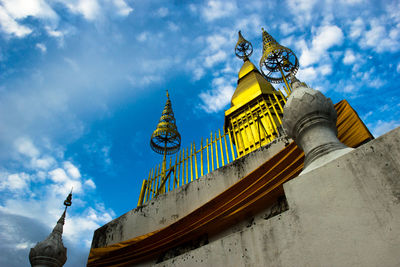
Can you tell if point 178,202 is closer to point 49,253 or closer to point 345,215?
point 49,253

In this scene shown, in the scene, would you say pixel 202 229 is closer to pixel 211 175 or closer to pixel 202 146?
pixel 211 175

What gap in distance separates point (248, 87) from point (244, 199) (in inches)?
350

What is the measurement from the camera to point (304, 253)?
174cm

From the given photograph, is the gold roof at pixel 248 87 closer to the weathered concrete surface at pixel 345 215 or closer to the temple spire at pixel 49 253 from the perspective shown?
the temple spire at pixel 49 253

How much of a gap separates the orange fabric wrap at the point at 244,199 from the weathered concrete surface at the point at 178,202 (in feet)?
2.41

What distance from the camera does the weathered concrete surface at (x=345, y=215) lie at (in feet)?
4.93

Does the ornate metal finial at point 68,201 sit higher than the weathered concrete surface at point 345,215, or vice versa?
the ornate metal finial at point 68,201

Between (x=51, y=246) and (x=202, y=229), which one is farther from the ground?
(x=51, y=246)

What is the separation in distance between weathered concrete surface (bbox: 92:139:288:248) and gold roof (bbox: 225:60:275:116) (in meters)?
6.04

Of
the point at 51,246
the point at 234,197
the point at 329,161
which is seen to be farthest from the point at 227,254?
the point at 51,246

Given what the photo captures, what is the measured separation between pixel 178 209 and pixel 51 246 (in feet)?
8.38

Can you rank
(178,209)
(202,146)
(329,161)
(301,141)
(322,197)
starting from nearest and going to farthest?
(322,197), (329,161), (301,141), (178,209), (202,146)

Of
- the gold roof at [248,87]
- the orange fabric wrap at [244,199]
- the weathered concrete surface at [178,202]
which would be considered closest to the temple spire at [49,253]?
the weathered concrete surface at [178,202]

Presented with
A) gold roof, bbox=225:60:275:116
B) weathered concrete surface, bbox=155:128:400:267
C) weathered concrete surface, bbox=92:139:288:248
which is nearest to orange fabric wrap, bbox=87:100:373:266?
weathered concrete surface, bbox=92:139:288:248
